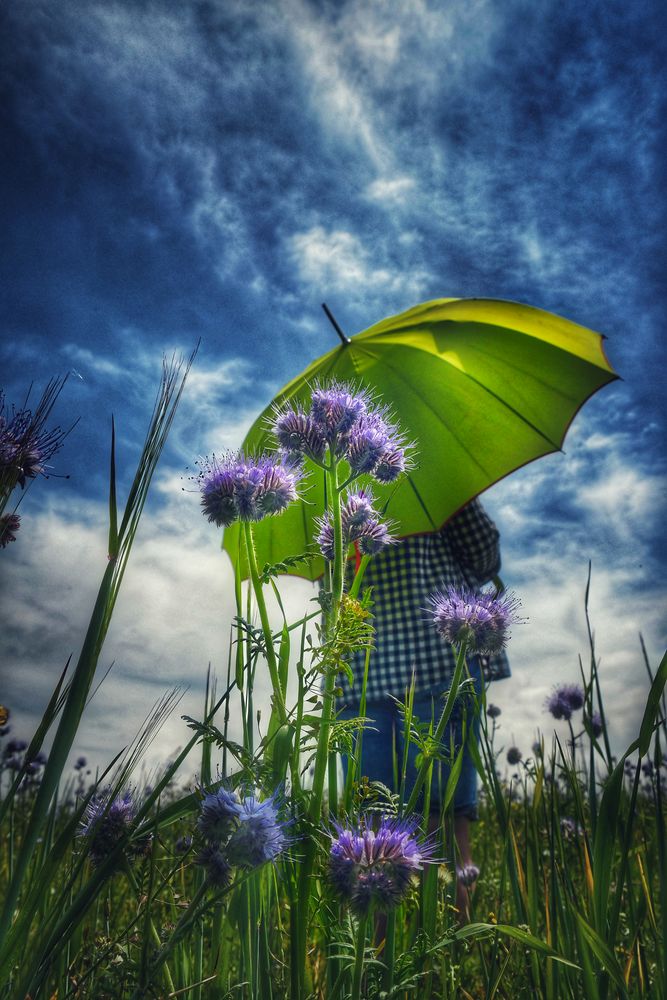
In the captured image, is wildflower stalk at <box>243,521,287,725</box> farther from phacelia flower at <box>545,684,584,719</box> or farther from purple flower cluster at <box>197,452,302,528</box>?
phacelia flower at <box>545,684,584,719</box>

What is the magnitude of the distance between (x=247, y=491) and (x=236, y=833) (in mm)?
825

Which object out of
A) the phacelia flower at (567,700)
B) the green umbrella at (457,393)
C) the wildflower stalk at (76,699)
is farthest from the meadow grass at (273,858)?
the phacelia flower at (567,700)

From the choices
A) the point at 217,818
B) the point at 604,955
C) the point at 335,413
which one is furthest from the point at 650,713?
the point at 335,413

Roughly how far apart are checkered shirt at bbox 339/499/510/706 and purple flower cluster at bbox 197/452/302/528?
178 cm

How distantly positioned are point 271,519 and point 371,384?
825 millimetres

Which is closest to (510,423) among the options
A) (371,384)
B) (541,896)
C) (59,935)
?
(371,384)

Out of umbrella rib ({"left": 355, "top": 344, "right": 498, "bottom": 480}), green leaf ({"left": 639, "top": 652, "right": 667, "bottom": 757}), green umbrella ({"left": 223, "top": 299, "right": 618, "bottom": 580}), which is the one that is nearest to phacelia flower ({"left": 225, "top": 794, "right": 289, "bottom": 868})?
green leaf ({"left": 639, "top": 652, "right": 667, "bottom": 757})

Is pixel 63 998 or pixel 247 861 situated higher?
pixel 247 861

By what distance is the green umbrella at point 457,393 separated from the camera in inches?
129

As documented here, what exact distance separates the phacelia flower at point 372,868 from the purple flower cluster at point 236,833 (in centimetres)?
10

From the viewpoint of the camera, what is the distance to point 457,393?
3.54m

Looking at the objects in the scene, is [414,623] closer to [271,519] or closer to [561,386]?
[271,519]

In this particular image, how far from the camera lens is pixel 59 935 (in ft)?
3.11

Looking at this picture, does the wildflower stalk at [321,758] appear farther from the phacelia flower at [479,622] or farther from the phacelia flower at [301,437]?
the phacelia flower at [479,622]
